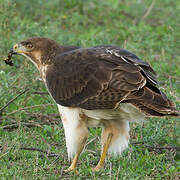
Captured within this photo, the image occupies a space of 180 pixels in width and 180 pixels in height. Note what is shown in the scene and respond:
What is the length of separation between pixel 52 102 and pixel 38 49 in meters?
1.46

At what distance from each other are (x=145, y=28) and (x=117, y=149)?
463 centimetres

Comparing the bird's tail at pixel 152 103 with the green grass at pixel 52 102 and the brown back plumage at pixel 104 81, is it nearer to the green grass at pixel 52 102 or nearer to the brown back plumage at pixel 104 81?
the brown back plumage at pixel 104 81

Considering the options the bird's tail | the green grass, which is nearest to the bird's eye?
the green grass

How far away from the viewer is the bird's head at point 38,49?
625cm

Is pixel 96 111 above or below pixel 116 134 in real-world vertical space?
above

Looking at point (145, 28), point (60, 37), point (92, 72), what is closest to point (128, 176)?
point (92, 72)

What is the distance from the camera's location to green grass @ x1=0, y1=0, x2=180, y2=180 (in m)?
5.86

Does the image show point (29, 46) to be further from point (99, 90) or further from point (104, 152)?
point (104, 152)

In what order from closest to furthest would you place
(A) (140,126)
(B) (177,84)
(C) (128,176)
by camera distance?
1. (C) (128,176)
2. (A) (140,126)
3. (B) (177,84)

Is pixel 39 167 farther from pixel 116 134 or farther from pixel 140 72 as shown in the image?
pixel 140 72

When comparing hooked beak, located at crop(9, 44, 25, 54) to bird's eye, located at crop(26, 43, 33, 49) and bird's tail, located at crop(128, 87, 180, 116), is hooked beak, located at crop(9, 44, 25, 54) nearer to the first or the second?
bird's eye, located at crop(26, 43, 33, 49)

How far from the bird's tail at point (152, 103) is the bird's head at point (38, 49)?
132cm

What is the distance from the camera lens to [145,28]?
34.2 feet

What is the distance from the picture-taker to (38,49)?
6.30 m
